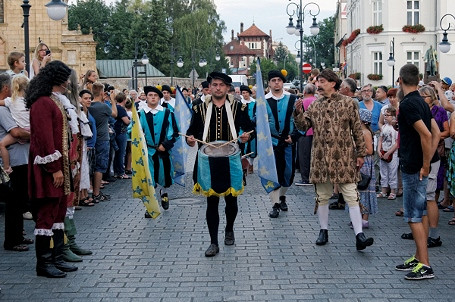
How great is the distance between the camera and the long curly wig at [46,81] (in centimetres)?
784

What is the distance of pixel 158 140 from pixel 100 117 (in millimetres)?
2217

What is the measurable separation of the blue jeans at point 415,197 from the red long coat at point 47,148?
3.52 metres

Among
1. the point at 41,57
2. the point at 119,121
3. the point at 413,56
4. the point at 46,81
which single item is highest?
the point at 413,56

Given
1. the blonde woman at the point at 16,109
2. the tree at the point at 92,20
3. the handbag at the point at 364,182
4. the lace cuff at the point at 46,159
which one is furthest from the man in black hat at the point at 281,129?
the tree at the point at 92,20

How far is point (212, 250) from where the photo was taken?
348 inches

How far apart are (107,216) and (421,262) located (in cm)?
571

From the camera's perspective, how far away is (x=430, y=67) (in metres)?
22.9

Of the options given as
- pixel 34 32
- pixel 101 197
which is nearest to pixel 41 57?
pixel 101 197

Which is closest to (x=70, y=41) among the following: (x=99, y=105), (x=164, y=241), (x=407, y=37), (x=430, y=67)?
(x=407, y=37)

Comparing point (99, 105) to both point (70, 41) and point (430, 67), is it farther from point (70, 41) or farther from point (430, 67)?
point (70, 41)

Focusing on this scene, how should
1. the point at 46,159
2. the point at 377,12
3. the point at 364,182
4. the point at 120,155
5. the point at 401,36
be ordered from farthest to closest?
the point at 377,12 < the point at 401,36 < the point at 120,155 < the point at 364,182 < the point at 46,159

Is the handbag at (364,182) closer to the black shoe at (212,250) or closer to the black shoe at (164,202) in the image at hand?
the black shoe at (212,250)

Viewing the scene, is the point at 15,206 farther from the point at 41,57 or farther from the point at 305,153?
the point at 305,153

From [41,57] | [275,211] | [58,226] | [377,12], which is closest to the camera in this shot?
[58,226]
